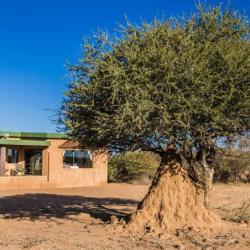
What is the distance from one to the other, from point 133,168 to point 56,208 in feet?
64.2

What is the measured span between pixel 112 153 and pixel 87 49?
345 cm

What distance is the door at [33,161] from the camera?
3534cm

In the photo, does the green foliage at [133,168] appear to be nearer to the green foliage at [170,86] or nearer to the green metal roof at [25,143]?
the green metal roof at [25,143]

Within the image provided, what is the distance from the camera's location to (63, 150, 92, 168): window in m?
35.2

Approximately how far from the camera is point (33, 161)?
3603 centimetres

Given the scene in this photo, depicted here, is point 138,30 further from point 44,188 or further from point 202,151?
point 44,188

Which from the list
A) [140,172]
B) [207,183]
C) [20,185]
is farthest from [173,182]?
[140,172]

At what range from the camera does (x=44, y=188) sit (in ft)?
110

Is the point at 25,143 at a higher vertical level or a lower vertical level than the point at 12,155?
higher

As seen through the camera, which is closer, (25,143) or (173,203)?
(173,203)

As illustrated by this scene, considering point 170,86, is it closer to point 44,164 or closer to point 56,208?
point 56,208

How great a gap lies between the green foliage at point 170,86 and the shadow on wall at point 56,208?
4257 mm

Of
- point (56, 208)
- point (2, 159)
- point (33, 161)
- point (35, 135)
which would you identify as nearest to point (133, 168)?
point (33, 161)

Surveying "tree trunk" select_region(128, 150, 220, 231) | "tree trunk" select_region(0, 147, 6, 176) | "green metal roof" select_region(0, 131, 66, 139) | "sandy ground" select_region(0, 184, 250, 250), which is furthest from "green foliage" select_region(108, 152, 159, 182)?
"tree trunk" select_region(128, 150, 220, 231)
